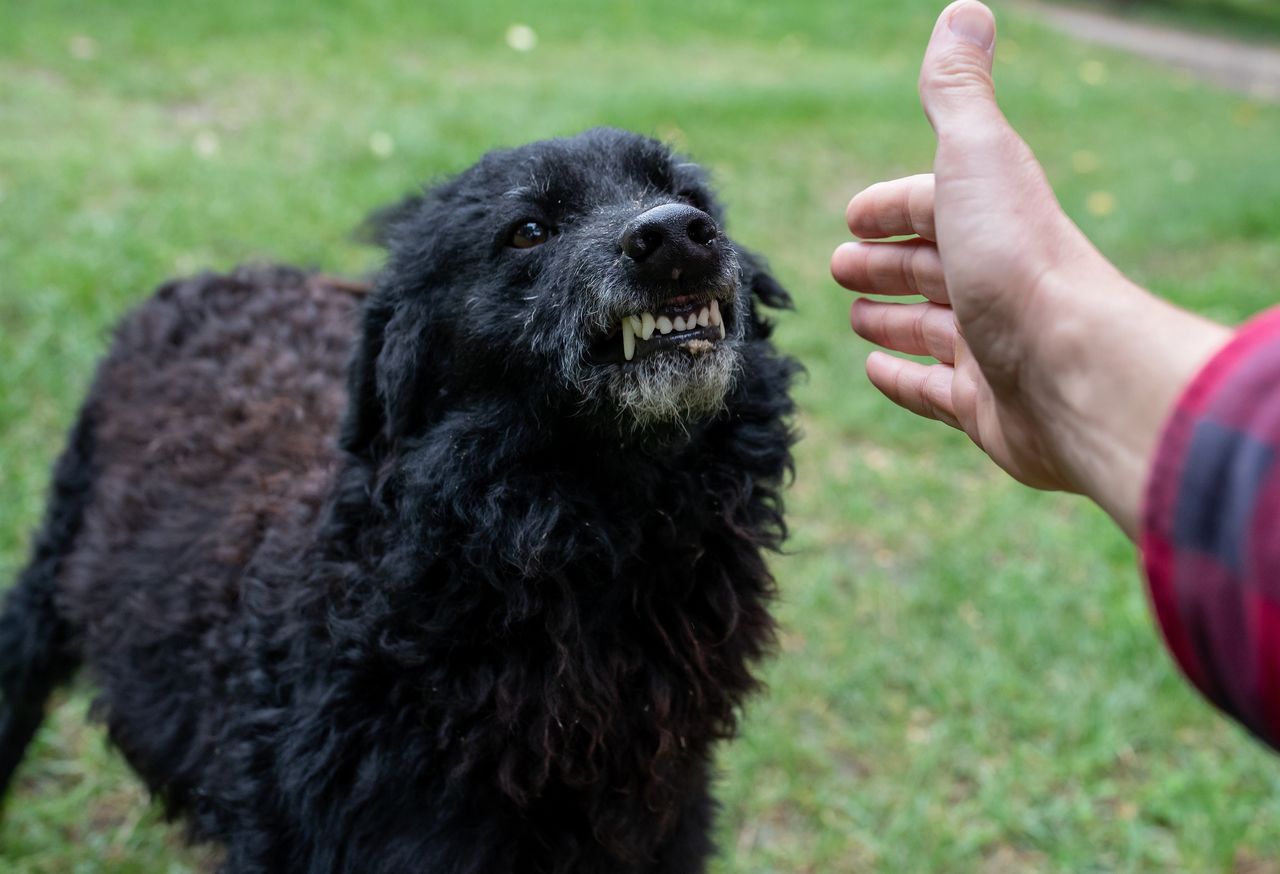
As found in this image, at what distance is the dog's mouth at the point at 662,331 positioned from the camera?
2131 mm

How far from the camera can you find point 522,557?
2.19 m

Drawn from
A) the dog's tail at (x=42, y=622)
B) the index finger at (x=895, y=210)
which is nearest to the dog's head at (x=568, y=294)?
the index finger at (x=895, y=210)

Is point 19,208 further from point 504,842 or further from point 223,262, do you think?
point 504,842

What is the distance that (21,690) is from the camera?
3.67 metres

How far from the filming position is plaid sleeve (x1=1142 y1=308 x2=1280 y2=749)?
43.2 inches

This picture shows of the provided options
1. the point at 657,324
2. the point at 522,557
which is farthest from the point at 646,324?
the point at 522,557

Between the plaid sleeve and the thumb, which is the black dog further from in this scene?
the plaid sleeve

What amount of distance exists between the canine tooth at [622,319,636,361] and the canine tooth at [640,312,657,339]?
0.07 ft

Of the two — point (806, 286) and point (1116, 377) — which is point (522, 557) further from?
point (806, 286)

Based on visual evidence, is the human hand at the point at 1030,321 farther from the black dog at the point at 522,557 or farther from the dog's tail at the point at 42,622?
the dog's tail at the point at 42,622

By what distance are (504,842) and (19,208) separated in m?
6.18

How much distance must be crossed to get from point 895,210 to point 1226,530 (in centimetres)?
131

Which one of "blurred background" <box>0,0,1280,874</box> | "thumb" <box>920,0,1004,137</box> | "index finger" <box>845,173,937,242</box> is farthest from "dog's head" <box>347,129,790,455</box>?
"blurred background" <box>0,0,1280,874</box>

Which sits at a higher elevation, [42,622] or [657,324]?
[657,324]
